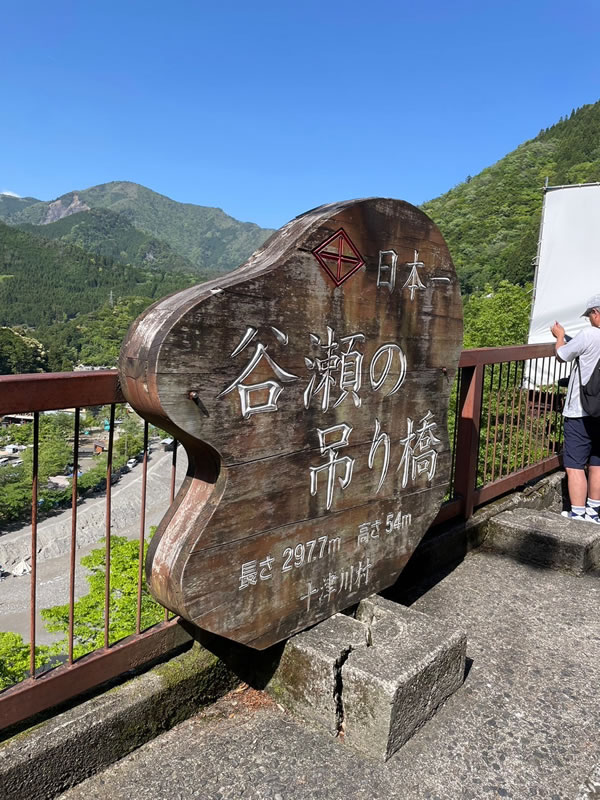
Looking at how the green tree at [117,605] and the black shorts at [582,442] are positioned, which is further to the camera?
the green tree at [117,605]

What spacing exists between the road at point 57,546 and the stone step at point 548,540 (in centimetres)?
3254

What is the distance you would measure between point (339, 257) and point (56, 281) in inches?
5268

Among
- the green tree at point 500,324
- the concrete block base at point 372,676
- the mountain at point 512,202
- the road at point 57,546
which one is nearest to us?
the concrete block base at point 372,676

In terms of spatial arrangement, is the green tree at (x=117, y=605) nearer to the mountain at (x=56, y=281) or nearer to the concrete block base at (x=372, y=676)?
Answer: the concrete block base at (x=372, y=676)

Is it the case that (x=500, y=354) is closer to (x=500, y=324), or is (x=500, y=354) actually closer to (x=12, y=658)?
(x=12, y=658)

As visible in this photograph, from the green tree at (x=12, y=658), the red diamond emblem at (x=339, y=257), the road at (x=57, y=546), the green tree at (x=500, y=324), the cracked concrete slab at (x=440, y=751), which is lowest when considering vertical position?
the road at (x=57, y=546)

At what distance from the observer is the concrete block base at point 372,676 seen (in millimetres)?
1955

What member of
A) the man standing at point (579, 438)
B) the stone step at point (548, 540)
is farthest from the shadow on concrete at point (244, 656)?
the man standing at point (579, 438)

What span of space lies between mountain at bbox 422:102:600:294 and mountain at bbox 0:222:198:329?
65017 mm

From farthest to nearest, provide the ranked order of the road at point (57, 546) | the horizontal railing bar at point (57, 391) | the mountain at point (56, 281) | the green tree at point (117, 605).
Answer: the mountain at point (56, 281) < the road at point (57, 546) < the green tree at point (117, 605) < the horizontal railing bar at point (57, 391)

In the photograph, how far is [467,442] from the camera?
142 inches

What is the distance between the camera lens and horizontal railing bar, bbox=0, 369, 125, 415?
1.53 meters

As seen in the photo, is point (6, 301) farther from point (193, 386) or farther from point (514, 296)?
point (193, 386)

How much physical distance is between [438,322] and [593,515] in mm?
2335
